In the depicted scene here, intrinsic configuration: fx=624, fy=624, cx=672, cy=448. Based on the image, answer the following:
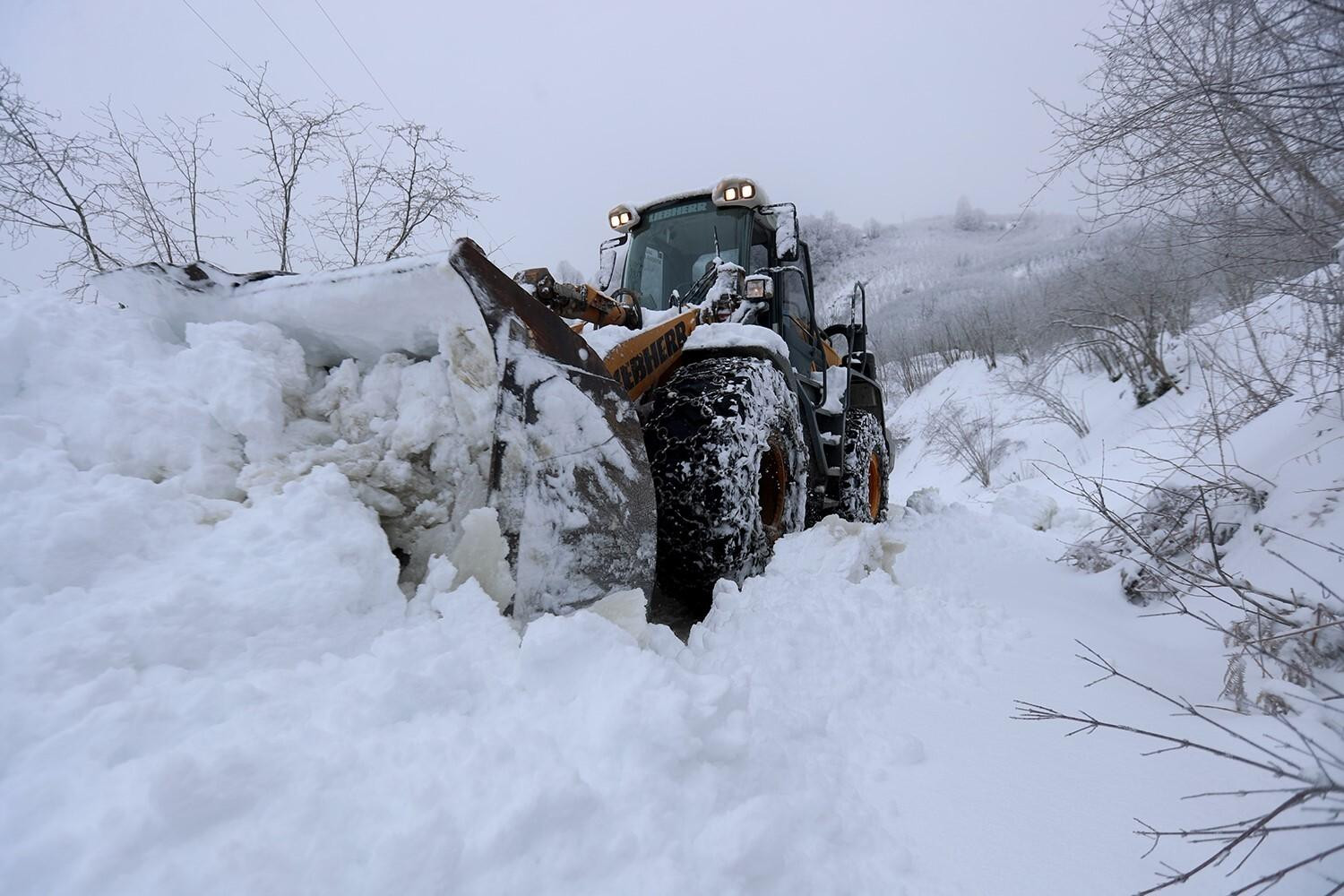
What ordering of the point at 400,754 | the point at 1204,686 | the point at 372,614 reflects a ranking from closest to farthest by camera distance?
the point at 400,754 → the point at 372,614 → the point at 1204,686

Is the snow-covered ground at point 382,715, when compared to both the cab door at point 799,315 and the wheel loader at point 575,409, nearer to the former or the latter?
the wheel loader at point 575,409

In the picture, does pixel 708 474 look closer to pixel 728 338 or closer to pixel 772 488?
pixel 772 488

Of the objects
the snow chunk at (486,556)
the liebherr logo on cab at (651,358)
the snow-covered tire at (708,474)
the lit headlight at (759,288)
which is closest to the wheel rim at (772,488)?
the snow-covered tire at (708,474)

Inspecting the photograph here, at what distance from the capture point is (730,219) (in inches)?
179

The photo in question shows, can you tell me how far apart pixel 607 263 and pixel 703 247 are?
79cm

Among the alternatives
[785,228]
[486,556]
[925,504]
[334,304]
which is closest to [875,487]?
[925,504]

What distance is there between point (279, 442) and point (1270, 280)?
165 inches

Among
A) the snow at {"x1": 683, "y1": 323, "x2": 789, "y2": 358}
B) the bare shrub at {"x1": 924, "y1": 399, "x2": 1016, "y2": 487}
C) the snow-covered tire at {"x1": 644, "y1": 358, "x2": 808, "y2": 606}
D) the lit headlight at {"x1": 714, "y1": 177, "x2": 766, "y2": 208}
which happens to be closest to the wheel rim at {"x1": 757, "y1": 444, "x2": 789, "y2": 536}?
the snow-covered tire at {"x1": 644, "y1": 358, "x2": 808, "y2": 606}

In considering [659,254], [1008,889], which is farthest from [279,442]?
[659,254]

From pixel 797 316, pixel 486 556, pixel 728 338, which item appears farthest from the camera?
pixel 797 316

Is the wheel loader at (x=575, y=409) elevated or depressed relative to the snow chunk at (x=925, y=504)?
elevated

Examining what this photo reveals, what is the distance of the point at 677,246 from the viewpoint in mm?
4699

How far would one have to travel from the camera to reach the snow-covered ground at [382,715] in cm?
94

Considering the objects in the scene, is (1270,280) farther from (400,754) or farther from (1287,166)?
(400,754)
